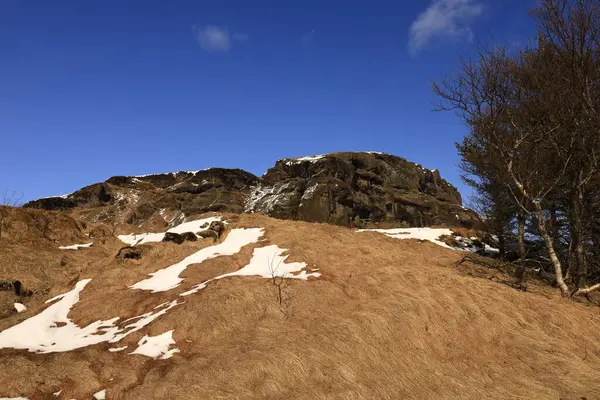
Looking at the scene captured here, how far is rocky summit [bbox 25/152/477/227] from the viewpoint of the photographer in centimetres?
8069

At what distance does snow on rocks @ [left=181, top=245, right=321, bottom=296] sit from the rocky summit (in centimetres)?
5583

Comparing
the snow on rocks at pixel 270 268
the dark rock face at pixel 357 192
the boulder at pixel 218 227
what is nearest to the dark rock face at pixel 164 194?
the dark rock face at pixel 357 192

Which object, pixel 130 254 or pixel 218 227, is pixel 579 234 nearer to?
pixel 218 227

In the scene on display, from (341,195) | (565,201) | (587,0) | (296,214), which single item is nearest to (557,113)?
(587,0)

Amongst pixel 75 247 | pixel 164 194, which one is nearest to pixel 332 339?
pixel 75 247

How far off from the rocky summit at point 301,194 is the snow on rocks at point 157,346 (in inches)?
2437

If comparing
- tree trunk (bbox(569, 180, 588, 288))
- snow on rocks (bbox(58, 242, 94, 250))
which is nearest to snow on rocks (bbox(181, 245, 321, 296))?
tree trunk (bbox(569, 180, 588, 288))

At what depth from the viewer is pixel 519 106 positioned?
56.8 feet

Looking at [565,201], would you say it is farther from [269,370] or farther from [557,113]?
[269,370]

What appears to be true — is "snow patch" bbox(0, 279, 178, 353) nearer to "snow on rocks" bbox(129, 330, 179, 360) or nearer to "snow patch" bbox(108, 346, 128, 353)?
"snow patch" bbox(108, 346, 128, 353)

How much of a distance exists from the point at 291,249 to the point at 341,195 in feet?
233

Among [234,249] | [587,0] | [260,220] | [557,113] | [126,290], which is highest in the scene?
[587,0]

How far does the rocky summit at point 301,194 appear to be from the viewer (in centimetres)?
8069

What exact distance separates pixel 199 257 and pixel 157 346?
697cm
